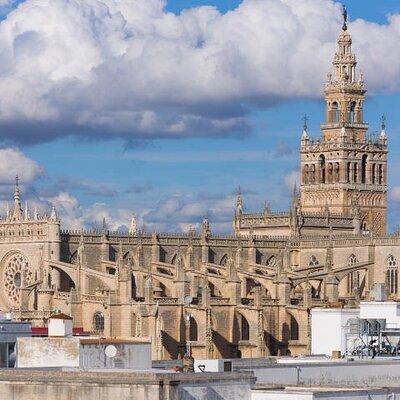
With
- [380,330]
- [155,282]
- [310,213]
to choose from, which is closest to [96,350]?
[380,330]

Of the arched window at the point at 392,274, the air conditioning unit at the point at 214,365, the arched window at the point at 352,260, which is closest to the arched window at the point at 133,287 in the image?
the arched window at the point at 392,274

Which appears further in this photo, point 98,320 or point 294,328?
point 294,328

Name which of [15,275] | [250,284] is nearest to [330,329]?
[250,284]

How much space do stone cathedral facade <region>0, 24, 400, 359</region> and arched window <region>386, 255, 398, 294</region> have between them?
0.09 m

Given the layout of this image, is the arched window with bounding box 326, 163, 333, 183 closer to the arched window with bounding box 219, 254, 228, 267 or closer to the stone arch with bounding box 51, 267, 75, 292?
the arched window with bounding box 219, 254, 228, 267

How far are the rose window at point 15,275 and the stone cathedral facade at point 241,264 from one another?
0.07 m

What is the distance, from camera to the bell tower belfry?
141250 millimetres

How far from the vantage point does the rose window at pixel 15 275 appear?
11494 centimetres

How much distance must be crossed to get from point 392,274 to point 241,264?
35.1 ft

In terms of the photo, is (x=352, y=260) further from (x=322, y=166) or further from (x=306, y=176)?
(x=306, y=176)

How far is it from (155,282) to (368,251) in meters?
18.7

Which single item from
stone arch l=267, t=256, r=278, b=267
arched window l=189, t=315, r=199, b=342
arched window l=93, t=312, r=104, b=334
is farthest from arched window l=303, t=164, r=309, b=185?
arched window l=93, t=312, r=104, b=334

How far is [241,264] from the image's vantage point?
122 m

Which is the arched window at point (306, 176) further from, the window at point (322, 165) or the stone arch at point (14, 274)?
the stone arch at point (14, 274)
